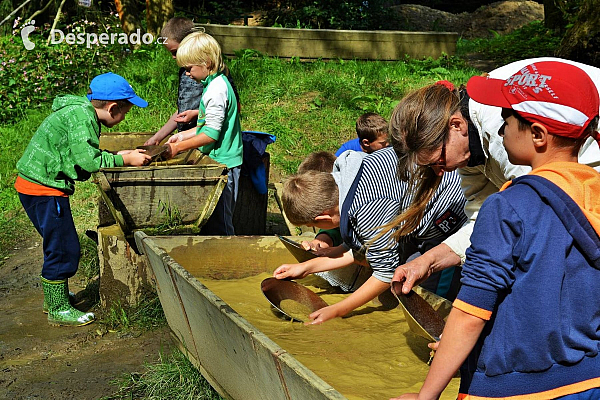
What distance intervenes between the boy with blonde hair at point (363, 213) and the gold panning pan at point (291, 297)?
7 cm

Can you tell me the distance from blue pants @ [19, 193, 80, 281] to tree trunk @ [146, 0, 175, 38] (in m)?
6.68

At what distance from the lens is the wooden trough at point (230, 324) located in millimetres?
2553

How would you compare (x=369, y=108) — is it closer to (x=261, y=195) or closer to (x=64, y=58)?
(x=261, y=195)

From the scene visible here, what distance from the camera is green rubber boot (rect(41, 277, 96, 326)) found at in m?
4.99

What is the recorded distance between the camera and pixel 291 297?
13.1ft

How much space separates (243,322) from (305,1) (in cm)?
1185

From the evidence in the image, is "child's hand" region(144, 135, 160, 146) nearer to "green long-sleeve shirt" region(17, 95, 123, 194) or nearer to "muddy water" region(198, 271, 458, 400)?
"green long-sleeve shirt" region(17, 95, 123, 194)

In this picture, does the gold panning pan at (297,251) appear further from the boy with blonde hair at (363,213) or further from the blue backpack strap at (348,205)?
the blue backpack strap at (348,205)

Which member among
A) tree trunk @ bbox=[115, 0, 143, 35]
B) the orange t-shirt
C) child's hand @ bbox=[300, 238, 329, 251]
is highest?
tree trunk @ bbox=[115, 0, 143, 35]

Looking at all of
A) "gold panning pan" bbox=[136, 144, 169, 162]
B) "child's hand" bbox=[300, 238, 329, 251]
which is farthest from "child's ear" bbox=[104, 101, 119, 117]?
"child's hand" bbox=[300, 238, 329, 251]

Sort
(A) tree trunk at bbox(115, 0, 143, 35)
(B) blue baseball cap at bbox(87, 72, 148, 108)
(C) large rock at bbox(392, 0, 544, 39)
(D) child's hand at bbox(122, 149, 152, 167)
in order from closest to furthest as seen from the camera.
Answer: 1. (D) child's hand at bbox(122, 149, 152, 167)
2. (B) blue baseball cap at bbox(87, 72, 148, 108)
3. (A) tree trunk at bbox(115, 0, 143, 35)
4. (C) large rock at bbox(392, 0, 544, 39)

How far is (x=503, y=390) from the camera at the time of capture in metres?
1.82

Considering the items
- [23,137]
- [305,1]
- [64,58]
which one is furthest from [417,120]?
[305,1]

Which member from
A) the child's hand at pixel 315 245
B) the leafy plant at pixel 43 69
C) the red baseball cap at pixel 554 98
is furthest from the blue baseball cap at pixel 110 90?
the leafy plant at pixel 43 69
